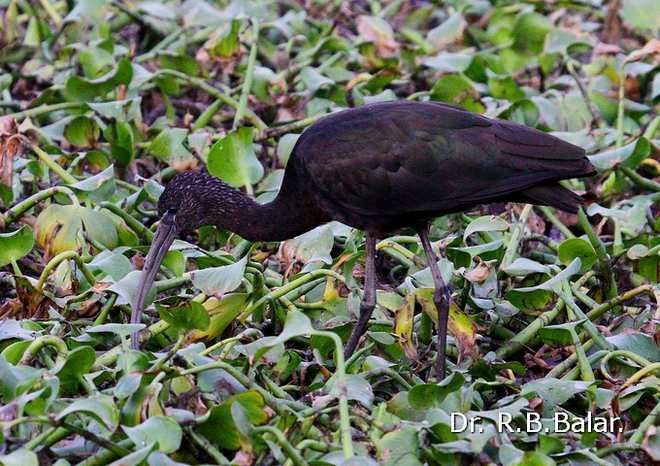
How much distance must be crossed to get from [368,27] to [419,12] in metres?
0.99

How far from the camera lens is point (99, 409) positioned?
15.1 ft

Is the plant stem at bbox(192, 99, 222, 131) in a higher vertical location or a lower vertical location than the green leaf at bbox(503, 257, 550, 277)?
lower

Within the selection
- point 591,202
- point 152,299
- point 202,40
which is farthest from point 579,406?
point 202,40

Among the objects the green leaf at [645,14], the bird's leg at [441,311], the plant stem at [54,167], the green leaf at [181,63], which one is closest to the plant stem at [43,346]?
the bird's leg at [441,311]

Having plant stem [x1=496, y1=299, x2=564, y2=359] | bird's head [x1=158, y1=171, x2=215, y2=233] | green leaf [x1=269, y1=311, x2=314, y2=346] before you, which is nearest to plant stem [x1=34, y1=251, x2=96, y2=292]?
bird's head [x1=158, y1=171, x2=215, y2=233]

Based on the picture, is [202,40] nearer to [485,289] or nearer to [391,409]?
[485,289]

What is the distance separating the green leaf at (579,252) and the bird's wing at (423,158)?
0.48 m

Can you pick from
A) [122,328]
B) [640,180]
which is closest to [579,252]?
[640,180]

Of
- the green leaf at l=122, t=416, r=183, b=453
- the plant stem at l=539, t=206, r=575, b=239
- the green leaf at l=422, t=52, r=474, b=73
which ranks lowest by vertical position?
the plant stem at l=539, t=206, r=575, b=239

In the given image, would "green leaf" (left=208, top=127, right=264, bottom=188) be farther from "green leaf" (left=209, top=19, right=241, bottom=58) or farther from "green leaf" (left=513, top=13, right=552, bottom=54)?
"green leaf" (left=513, top=13, right=552, bottom=54)

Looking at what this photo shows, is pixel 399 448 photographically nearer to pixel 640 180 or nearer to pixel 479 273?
pixel 479 273

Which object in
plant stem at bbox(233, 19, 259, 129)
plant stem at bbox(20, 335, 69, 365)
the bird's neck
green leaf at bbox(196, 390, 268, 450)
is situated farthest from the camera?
plant stem at bbox(233, 19, 259, 129)

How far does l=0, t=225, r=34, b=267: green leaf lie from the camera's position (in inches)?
228

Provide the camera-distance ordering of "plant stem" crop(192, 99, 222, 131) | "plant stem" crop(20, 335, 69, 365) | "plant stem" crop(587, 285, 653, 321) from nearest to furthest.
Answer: "plant stem" crop(20, 335, 69, 365)
"plant stem" crop(587, 285, 653, 321)
"plant stem" crop(192, 99, 222, 131)
